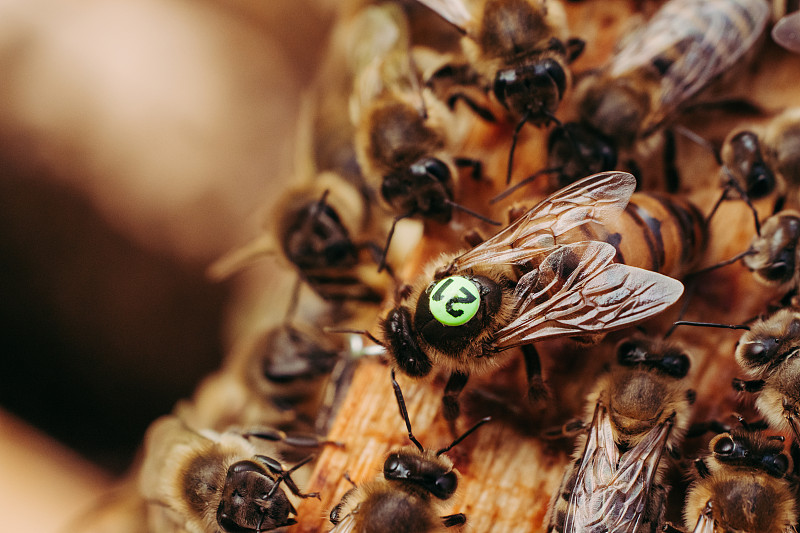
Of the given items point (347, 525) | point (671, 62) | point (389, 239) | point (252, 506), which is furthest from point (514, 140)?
point (252, 506)

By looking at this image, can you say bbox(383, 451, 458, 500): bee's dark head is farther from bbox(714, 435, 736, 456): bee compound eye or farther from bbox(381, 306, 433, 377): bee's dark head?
bbox(714, 435, 736, 456): bee compound eye

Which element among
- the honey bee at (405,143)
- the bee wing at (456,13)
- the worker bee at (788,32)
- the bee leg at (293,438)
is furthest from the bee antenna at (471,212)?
the worker bee at (788,32)

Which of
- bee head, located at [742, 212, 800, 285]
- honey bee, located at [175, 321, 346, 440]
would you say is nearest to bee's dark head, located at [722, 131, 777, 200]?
bee head, located at [742, 212, 800, 285]

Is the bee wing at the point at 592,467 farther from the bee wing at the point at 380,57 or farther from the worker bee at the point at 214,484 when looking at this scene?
the bee wing at the point at 380,57

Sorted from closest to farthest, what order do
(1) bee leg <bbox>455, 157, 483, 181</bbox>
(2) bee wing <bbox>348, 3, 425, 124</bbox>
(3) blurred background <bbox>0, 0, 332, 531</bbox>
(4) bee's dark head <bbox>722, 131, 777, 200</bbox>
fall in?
(4) bee's dark head <bbox>722, 131, 777, 200</bbox>, (1) bee leg <bbox>455, 157, 483, 181</bbox>, (2) bee wing <bbox>348, 3, 425, 124</bbox>, (3) blurred background <bbox>0, 0, 332, 531</bbox>

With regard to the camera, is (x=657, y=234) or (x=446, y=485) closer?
(x=446, y=485)

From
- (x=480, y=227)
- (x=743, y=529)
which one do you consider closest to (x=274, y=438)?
(x=480, y=227)

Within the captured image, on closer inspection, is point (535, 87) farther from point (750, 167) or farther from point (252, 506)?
point (252, 506)

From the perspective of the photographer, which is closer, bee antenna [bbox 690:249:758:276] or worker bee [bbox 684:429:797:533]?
worker bee [bbox 684:429:797:533]
